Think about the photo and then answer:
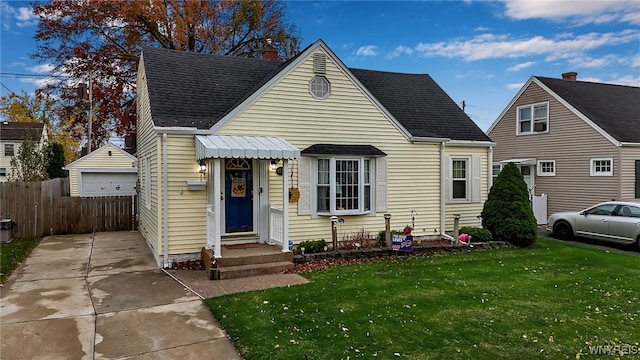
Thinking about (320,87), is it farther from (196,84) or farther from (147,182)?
(147,182)

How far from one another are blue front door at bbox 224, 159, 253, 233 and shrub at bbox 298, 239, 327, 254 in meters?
1.38

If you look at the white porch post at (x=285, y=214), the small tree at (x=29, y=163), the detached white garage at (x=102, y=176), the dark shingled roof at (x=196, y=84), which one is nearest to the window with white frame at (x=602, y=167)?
the dark shingled roof at (x=196, y=84)

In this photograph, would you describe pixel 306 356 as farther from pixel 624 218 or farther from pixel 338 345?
pixel 624 218

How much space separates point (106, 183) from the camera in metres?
20.7

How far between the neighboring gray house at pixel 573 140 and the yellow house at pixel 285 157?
20.4ft

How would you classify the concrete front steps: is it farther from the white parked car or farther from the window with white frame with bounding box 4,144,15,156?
the window with white frame with bounding box 4,144,15,156

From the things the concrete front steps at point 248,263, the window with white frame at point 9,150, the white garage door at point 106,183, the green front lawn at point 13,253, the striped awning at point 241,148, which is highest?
the window with white frame at point 9,150

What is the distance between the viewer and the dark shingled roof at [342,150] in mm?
10180

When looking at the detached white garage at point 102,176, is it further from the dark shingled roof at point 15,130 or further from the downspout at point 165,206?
the dark shingled roof at point 15,130

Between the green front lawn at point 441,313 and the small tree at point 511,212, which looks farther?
the small tree at point 511,212

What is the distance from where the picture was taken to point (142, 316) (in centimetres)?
576

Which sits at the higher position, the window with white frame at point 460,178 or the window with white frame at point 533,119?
the window with white frame at point 533,119

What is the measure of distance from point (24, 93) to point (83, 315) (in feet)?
146

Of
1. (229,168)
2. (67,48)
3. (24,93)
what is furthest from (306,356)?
(24,93)
